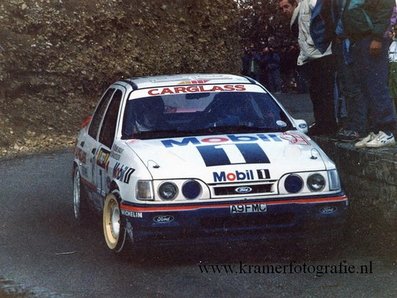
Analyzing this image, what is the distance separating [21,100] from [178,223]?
46.6ft

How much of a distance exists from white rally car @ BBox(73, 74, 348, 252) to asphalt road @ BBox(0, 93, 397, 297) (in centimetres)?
25

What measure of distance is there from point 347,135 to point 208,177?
9.56 feet

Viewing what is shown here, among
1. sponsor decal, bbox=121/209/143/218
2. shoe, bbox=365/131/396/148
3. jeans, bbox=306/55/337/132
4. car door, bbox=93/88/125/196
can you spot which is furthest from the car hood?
jeans, bbox=306/55/337/132

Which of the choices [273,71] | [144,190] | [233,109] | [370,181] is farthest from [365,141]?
[273,71]

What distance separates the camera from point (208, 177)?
29.1ft

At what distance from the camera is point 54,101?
75.5ft

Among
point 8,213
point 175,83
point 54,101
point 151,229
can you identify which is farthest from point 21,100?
point 151,229

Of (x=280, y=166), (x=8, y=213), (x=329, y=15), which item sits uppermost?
(x=329, y=15)

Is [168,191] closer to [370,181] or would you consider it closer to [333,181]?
[333,181]

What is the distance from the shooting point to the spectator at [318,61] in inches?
478

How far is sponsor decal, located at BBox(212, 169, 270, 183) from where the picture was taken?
888 centimetres

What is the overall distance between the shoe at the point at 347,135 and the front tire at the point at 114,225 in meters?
2.79

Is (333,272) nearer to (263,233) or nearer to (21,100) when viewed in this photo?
(263,233)

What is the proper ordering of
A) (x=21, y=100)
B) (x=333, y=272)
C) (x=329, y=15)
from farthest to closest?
(x=21, y=100)
(x=329, y=15)
(x=333, y=272)
